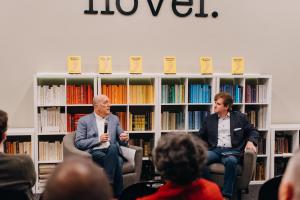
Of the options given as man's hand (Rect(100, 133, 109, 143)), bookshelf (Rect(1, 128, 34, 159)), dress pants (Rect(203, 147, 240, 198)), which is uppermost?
man's hand (Rect(100, 133, 109, 143))

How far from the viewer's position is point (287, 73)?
750 centimetres

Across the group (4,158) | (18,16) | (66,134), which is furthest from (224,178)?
(18,16)

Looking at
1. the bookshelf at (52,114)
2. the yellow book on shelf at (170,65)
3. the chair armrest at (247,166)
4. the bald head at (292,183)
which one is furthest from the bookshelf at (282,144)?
the bald head at (292,183)

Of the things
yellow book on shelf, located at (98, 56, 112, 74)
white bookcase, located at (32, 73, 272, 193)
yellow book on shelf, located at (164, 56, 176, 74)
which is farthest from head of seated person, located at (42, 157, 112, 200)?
yellow book on shelf, located at (164, 56, 176, 74)

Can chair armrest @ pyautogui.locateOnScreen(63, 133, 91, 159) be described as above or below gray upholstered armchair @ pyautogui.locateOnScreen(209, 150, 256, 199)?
above

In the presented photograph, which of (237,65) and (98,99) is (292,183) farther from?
(237,65)

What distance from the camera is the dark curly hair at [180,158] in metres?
2.25

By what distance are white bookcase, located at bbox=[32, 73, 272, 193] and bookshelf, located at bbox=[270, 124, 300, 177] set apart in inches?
4.6

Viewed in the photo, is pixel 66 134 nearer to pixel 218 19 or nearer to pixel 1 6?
pixel 1 6

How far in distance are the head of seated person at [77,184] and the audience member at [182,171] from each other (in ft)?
3.08

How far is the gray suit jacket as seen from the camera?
579 centimetres

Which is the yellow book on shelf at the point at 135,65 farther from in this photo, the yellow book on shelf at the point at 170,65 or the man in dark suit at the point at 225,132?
the man in dark suit at the point at 225,132

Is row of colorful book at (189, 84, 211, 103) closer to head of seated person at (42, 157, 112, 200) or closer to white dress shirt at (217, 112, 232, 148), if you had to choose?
white dress shirt at (217, 112, 232, 148)

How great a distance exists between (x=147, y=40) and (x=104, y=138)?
1.96m
